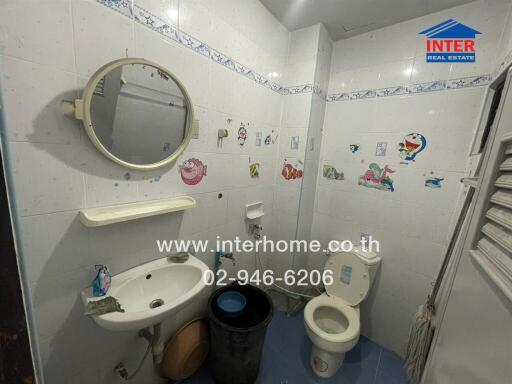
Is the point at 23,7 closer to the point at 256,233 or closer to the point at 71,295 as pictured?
the point at 71,295

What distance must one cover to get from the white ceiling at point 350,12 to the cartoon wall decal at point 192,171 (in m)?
1.20

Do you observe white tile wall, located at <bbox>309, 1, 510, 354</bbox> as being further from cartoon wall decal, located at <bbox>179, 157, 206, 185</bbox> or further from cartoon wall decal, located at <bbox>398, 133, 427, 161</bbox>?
cartoon wall decal, located at <bbox>179, 157, 206, 185</bbox>

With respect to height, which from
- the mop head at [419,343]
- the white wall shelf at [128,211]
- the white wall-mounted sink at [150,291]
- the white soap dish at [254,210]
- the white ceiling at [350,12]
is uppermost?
the white ceiling at [350,12]

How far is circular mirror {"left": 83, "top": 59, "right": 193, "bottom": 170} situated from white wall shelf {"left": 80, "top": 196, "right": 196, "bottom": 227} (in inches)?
7.1

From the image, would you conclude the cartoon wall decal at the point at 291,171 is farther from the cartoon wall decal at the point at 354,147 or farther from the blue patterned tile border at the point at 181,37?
the blue patterned tile border at the point at 181,37

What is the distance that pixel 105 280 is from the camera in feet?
2.91

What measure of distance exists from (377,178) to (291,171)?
655 mm

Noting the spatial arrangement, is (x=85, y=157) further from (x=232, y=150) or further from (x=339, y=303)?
(x=339, y=303)

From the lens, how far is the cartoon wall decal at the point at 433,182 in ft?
4.61

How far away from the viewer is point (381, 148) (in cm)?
159

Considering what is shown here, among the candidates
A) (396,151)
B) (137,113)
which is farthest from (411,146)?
(137,113)

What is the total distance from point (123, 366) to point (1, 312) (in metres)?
1.10

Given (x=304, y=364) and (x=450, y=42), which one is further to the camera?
(x=304, y=364)

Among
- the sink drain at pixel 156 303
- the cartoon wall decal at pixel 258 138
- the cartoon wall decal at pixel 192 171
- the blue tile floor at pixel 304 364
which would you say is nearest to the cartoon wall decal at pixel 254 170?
the cartoon wall decal at pixel 258 138
